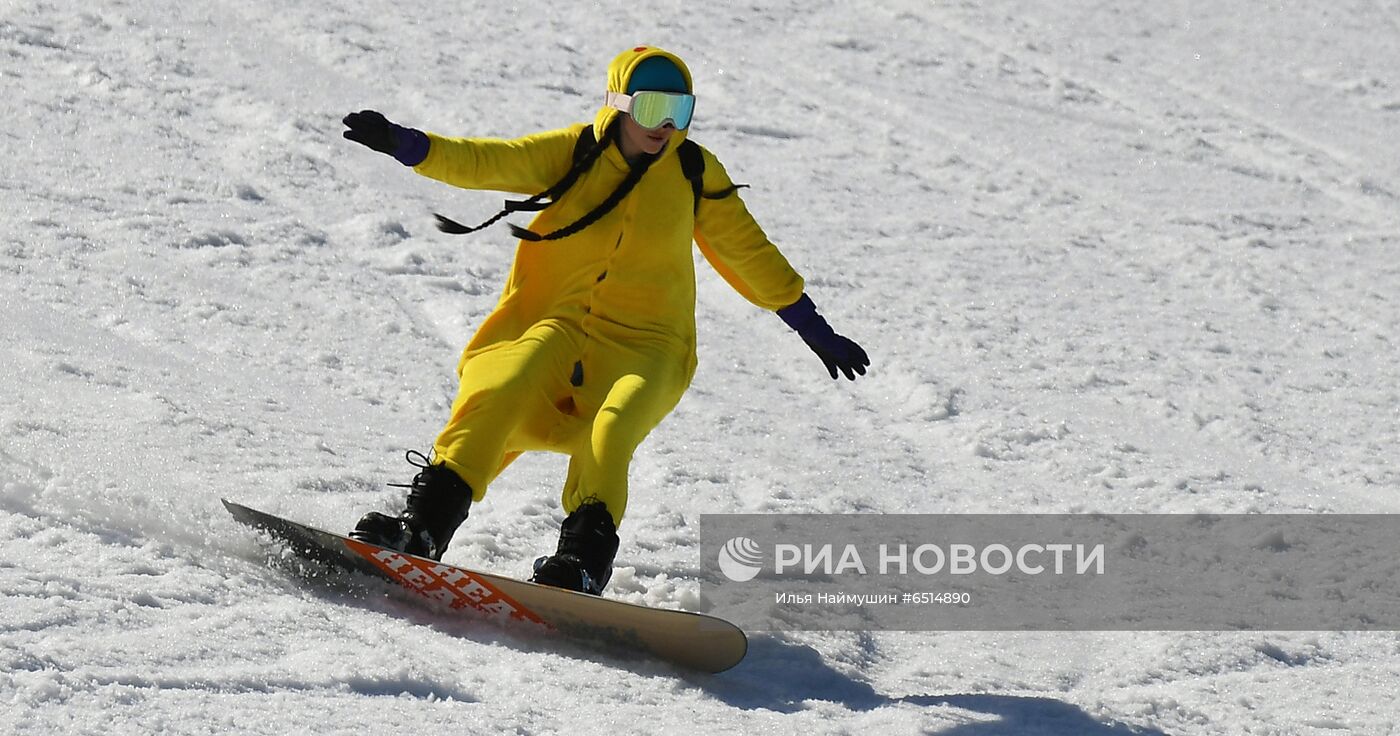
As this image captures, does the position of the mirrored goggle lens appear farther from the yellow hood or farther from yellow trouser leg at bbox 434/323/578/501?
yellow trouser leg at bbox 434/323/578/501

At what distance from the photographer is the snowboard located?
419 cm

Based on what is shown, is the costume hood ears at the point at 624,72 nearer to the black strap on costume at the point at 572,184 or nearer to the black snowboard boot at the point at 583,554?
the black strap on costume at the point at 572,184

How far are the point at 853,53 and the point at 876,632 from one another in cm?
790

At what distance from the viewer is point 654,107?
4.70m

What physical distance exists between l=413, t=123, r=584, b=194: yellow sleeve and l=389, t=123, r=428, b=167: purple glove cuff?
24 mm

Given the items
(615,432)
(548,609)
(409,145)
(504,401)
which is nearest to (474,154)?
(409,145)

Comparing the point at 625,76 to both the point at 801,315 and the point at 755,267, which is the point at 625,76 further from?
the point at 801,315

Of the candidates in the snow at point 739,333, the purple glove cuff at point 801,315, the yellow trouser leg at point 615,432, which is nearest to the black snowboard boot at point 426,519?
the snow at point 739,333

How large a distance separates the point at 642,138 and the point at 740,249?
55cm

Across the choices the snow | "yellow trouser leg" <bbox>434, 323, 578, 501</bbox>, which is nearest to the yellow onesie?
"yellow trouser leg" <bbox>434, 323, 578, 501</bbox>

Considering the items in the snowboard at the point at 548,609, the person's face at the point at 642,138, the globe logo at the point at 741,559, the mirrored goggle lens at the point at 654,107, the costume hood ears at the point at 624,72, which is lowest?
the snowboard at the point at 548,609

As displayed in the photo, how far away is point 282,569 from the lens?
4523 millimetres

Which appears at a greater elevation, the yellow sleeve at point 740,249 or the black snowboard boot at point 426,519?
the yellow sleeve at point 740,249

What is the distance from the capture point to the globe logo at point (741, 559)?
538 centimetres
